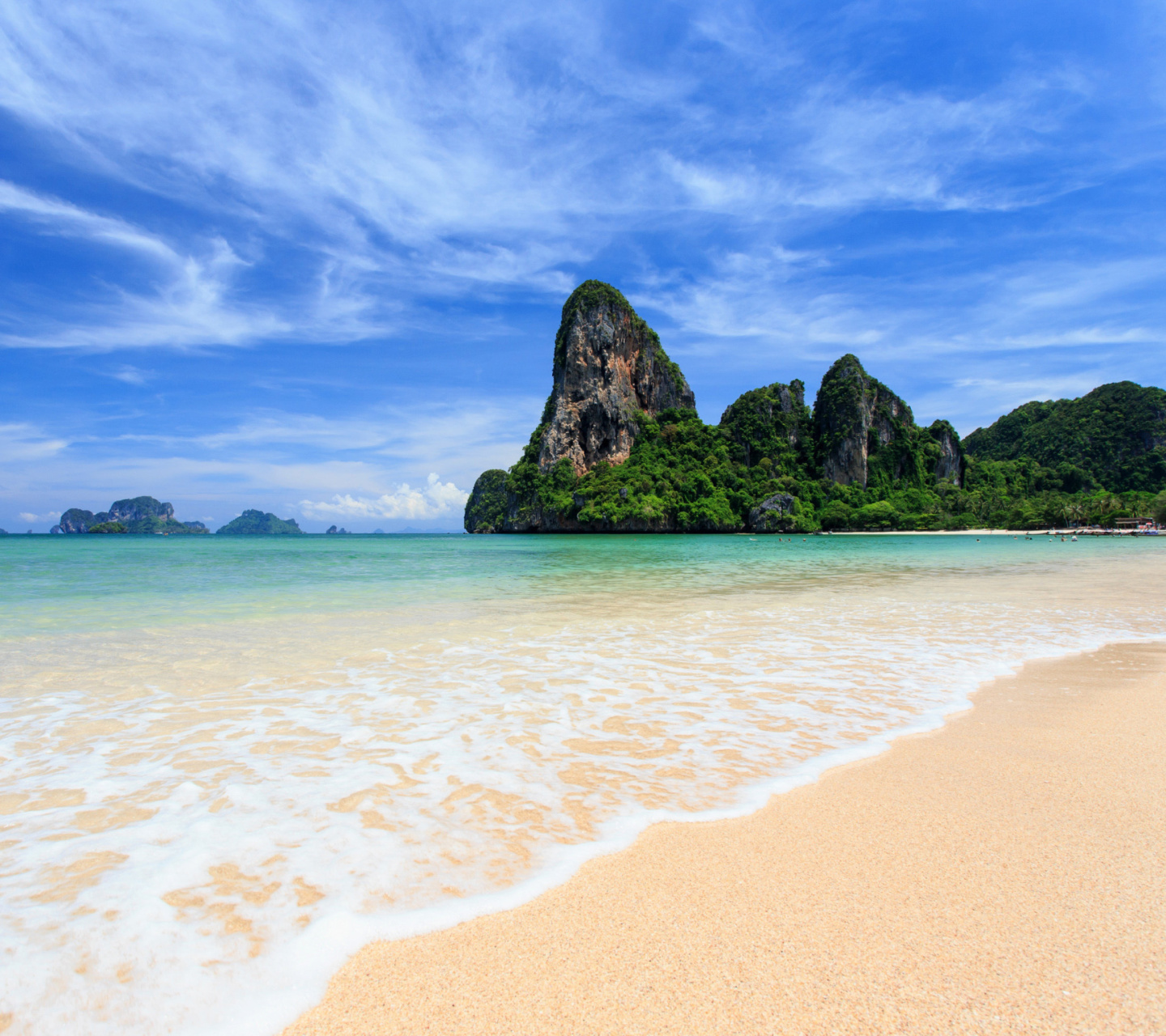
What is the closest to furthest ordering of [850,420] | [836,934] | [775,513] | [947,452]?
[836,934]
[775,513]
[850,420]
[947,452]

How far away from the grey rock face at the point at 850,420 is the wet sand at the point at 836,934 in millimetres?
112223

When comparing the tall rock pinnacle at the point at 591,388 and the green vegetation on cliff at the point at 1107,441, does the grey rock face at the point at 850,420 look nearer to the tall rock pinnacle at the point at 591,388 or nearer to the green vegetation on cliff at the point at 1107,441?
the green vegetation on cliff at the point at 1107,441

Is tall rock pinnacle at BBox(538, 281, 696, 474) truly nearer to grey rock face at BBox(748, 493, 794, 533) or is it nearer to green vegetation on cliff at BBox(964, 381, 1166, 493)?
grey rock face at BBox(748, 493, 794, 533)

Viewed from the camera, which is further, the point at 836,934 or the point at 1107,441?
the point at 1107,441

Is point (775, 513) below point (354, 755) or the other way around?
the other way around

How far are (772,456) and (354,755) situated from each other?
108694 millimetres

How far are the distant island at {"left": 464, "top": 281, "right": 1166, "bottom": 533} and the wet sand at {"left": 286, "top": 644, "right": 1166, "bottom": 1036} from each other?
83.5 m

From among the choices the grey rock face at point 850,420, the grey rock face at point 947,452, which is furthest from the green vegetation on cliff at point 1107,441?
the grey rock face at point 850,420

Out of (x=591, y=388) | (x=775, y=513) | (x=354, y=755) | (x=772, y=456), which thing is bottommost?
(x=354, y=755)

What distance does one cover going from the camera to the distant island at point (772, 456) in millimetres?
91250

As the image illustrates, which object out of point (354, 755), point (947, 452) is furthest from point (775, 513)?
point (354, 755)

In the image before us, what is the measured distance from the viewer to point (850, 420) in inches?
4139

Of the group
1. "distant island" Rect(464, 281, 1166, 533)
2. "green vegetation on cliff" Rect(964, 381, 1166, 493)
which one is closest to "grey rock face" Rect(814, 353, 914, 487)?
"distant island" Rect(464, 281, 1166, 533)

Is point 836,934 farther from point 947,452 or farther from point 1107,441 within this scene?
point 1107,441
